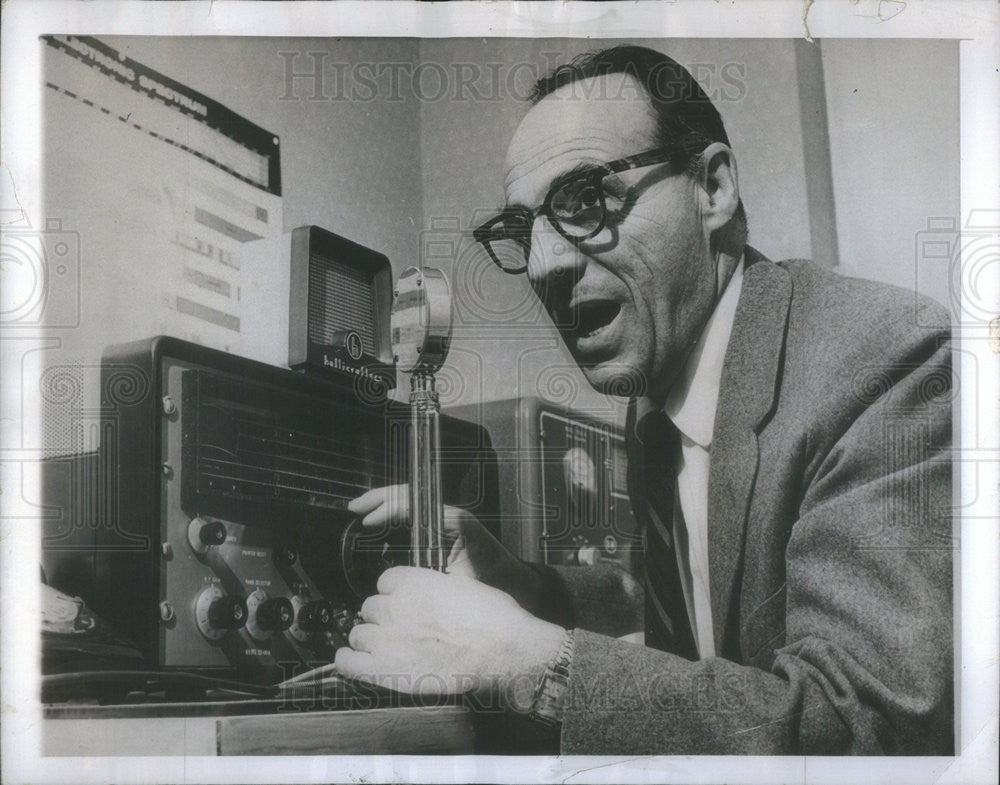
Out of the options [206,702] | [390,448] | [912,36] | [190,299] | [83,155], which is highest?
[912,36]

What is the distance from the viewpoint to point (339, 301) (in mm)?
1186

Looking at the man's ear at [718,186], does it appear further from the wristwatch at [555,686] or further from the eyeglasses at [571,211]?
the wristwatch at [555,686]

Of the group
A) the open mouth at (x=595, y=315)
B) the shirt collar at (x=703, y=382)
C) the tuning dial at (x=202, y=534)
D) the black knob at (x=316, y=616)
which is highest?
the open mouth at (x=595, y=315)

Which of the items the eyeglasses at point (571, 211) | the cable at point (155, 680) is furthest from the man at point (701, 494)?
the cable at point (155, 680)

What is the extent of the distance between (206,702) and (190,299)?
441mm

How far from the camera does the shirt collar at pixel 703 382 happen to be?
1.18m

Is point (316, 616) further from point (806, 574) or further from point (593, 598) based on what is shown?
point (806, 574)

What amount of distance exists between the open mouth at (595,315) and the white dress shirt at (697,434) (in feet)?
0.32

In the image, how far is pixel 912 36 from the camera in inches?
48.5

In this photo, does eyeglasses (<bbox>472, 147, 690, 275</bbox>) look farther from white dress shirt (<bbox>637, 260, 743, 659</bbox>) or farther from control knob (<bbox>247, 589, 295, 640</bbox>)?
control knob (<bbox>247, 589, 295, 640</bbox>)

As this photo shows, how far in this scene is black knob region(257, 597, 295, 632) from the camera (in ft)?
3.64

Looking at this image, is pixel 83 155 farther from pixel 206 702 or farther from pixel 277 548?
pixel 206 702

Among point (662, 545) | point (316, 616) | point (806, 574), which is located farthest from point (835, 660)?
point (316, 616)

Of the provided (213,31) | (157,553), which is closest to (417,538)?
(157,553)
